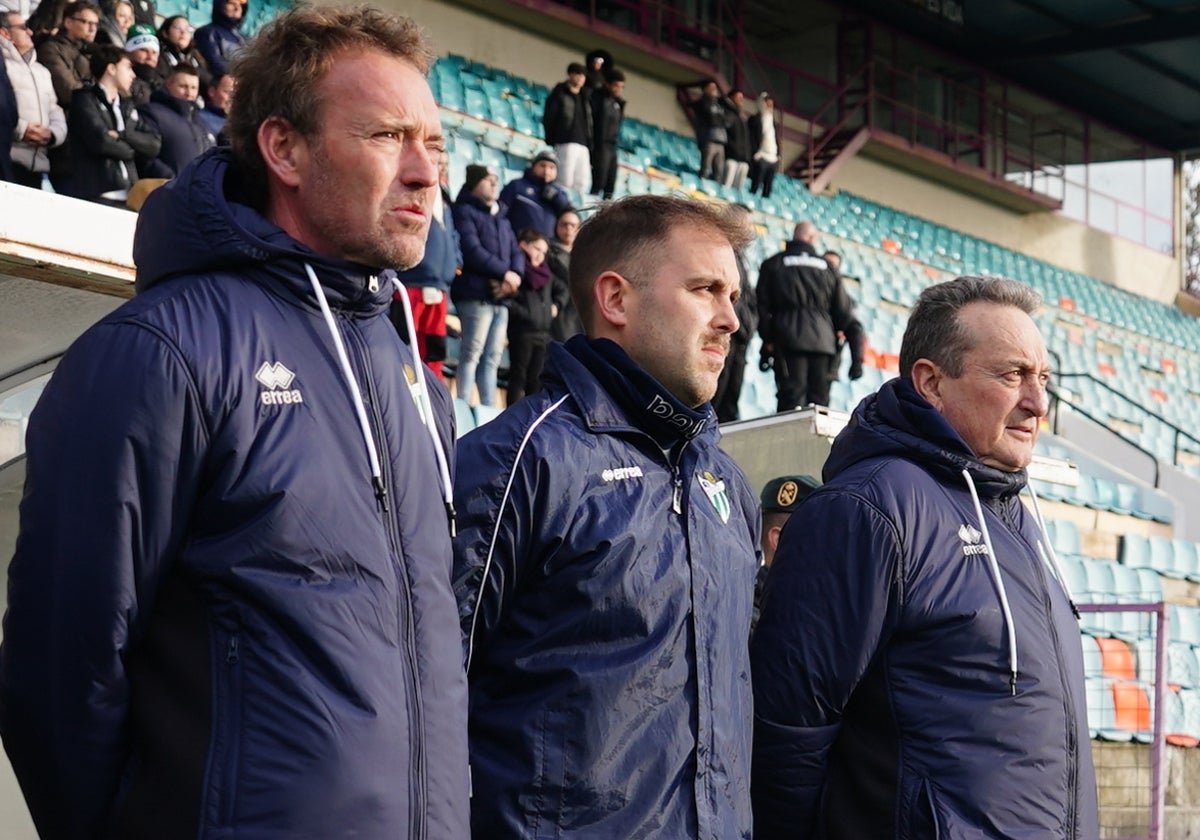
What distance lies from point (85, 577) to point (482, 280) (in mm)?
7130

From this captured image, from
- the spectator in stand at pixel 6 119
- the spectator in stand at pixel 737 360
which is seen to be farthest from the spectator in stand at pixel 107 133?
the spectator in stand at pixel 737 360

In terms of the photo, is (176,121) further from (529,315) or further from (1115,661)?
(1115,661)

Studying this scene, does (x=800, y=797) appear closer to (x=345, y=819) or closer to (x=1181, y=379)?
(x=345, y=819)

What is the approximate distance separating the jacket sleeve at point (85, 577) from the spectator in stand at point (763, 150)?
15.9 meters

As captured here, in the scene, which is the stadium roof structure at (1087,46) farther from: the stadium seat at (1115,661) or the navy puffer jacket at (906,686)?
the navy puffer jacket at (906,686)

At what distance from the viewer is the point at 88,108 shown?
7.30m

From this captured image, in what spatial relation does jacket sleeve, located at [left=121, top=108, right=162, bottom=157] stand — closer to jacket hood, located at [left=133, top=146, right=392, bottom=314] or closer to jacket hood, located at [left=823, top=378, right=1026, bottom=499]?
jacket hood, located at [left=823, top=378, right=1026, bottom=499]

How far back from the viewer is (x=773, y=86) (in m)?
21.9

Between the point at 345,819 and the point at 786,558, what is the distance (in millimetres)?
1449

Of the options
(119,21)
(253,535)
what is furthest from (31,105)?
(253,535)

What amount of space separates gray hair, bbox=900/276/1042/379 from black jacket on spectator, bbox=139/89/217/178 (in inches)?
190

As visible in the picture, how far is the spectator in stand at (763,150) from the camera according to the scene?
57.2ft

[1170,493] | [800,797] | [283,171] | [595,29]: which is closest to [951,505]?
[800,797]

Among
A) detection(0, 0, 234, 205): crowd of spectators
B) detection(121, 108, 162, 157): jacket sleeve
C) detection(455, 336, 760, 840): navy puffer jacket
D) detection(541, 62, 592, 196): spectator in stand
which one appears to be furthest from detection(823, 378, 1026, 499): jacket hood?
detection(541, 62, 592, 196): spectator in stand
